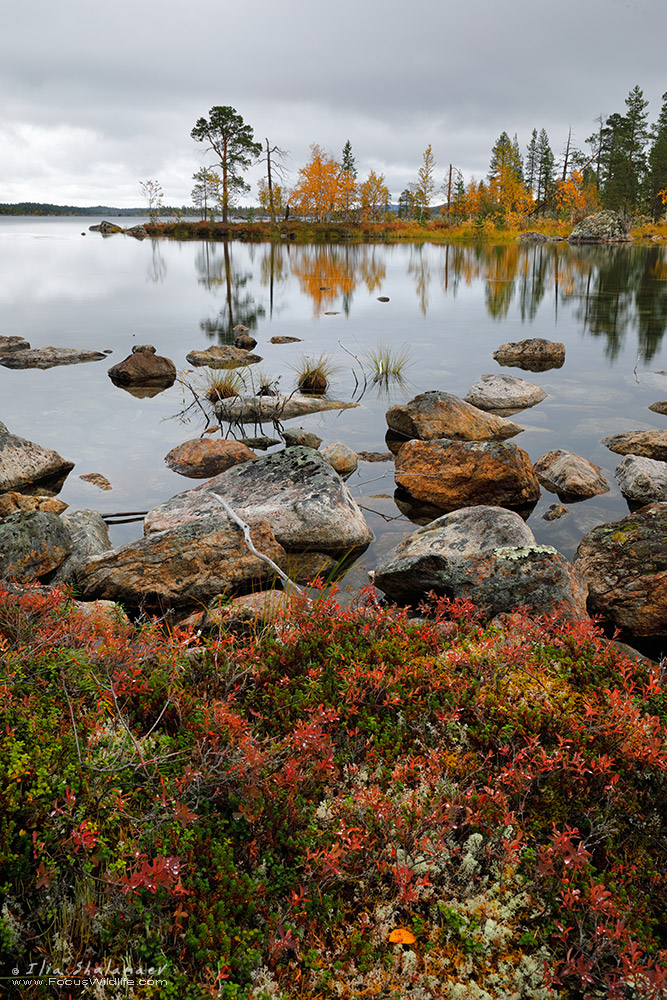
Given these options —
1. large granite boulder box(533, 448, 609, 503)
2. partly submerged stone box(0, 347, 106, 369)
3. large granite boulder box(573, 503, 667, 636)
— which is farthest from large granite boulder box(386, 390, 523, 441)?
partly submerged stone box(0, 347, 106, 369)

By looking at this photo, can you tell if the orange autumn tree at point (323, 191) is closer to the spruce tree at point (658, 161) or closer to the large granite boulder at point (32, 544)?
the spruce tree at point (658, 161)

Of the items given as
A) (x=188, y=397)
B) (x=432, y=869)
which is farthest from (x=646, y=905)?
(x=188, y=397)

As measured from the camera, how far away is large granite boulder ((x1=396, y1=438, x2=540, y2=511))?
25.0 ft

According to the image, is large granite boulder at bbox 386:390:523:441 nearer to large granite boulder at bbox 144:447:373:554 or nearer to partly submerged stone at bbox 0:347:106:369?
large granite boulder at bbox 144:447:373:554

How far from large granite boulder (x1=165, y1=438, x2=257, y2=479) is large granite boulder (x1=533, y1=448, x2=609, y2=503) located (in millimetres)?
4227

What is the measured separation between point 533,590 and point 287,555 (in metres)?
2.66

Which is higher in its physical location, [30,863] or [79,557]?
[30,863]

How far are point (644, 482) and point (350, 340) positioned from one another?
12.5m

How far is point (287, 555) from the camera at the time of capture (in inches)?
250

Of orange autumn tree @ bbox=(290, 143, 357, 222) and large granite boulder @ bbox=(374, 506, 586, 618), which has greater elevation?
orange autumn tree @ bbox=(290, 143, 357, 222)

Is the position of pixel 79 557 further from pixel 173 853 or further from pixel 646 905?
pixel 646 905

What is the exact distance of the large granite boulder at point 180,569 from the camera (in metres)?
5.23

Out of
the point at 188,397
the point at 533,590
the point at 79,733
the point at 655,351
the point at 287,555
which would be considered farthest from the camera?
the point at 655,351

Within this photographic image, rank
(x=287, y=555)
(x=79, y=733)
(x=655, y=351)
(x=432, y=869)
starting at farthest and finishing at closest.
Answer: (x=655, y=351)
(x=287, y=555)
(x=79, y=733)
(x=432, y=869)
